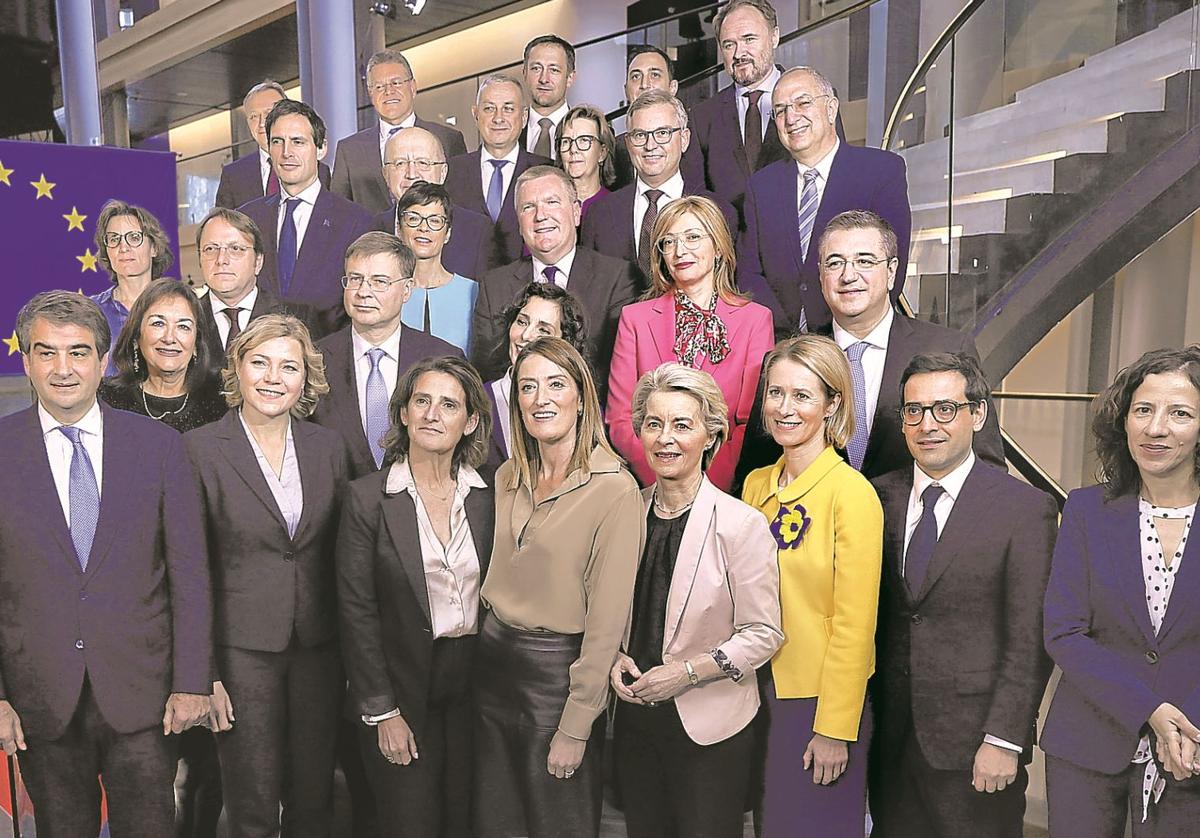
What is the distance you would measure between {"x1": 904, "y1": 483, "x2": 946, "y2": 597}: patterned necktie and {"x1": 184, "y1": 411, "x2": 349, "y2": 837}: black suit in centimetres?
197

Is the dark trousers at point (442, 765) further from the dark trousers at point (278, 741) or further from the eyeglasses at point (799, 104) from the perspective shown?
the eyeglasses at point (799, 104)

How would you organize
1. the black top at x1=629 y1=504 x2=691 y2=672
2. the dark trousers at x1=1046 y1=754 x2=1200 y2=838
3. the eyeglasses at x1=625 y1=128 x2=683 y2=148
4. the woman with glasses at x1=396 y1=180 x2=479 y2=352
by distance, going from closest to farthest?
the dark trousers at x1=1046 y1=754 x2=1200 y2=838 → the black top at x1=629 y1=504 x2=691 y2=672 → the eyeglasses at x1=625 y1=128 x2=683 y2=148 → the woman with glasses at x1=396 y1=180 x2=479 y2=352

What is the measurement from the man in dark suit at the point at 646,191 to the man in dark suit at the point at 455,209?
420 millimetres

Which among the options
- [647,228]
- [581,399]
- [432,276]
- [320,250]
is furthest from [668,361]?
[320,250]

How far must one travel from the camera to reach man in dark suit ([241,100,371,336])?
3.92 metres

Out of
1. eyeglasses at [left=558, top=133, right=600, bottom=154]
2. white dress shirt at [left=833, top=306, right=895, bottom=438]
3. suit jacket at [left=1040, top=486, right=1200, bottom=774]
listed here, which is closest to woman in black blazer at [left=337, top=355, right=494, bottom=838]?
eyeglasses at [left=558, top=133, right=600, bottom=154]

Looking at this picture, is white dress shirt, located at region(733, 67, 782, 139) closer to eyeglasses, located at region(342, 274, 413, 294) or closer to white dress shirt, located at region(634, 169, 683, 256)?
white dress shirt, located at region(634, 169, 683, 256)

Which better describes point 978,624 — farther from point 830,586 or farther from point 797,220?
point 797,220

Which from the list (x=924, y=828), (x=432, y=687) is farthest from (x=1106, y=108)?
(x=432, y=687)

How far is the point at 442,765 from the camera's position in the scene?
361 centimetres

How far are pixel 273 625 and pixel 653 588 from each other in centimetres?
137

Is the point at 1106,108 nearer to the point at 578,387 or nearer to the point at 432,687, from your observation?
the point at 578,387

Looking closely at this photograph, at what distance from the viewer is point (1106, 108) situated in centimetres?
365

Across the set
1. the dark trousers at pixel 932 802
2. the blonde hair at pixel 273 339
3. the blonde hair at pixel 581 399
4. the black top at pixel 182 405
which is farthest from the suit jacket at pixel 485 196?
the dark trousers at pixel 932 802
